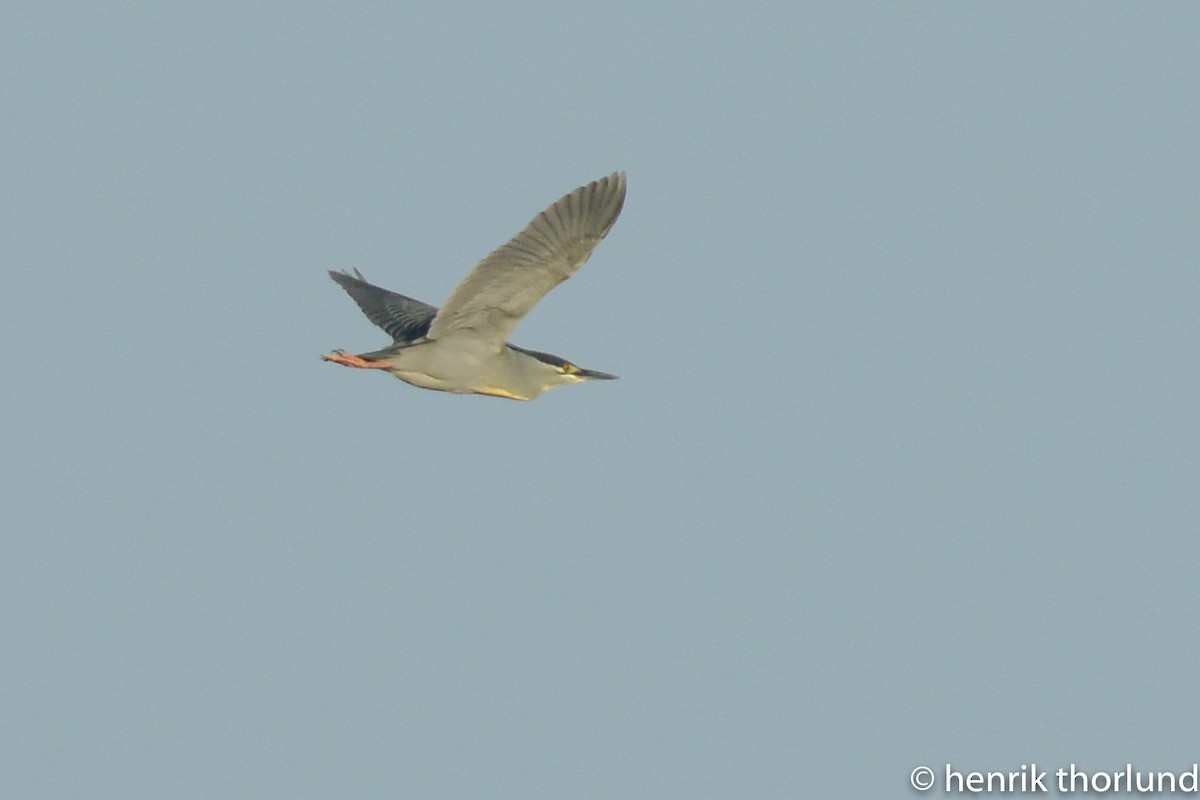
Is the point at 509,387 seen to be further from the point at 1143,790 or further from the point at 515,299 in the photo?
the point at 1143,790

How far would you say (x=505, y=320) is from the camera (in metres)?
15.3

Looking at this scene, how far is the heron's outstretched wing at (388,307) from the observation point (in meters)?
17.8

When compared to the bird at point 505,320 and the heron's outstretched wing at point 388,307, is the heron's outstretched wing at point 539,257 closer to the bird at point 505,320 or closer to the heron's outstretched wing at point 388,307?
the bird at point 505,320

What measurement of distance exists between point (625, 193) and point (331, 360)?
131 inches

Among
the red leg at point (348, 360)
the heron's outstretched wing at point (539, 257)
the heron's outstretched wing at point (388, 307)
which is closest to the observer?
the heron's outstretched wing at point (539, 257)

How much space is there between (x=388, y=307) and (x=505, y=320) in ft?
13.6

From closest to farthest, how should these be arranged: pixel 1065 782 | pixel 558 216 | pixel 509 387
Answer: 1. pixel 558 216
2. pixel 1065 782
3. pixel 509 387

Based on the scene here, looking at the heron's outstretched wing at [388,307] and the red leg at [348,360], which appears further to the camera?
the heron's outstretched wing at [388,307]

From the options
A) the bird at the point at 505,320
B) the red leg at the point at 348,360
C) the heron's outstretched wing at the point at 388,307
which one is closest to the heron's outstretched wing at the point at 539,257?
the bird at the point at 505,320

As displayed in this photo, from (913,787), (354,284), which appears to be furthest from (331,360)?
(913,787)

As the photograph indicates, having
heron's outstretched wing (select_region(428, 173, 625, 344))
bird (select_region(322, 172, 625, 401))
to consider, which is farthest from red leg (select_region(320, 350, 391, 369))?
heron's outstretched wing (select_region(428, 173, 625, 344))

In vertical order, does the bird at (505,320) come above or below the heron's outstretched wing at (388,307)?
below

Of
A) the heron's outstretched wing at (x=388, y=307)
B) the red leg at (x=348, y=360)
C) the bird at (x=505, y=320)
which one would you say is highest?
the heron's outstretched wing at (x=388, y=307)

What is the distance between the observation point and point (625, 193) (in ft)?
46.7
